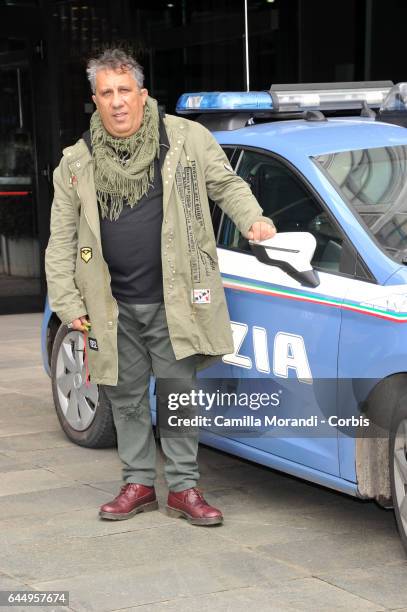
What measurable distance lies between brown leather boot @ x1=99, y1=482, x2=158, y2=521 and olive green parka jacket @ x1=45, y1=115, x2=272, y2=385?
53cm

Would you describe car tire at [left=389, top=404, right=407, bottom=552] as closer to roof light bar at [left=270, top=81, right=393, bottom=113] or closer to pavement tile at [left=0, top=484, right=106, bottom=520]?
pavement tile at [left=0, top=484, right=106, bottom=520]

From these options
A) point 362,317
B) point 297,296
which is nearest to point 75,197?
point 297,296

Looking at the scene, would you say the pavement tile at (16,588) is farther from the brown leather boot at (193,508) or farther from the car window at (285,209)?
the car window at (285,209)

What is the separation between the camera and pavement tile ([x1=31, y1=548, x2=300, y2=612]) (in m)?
4.18

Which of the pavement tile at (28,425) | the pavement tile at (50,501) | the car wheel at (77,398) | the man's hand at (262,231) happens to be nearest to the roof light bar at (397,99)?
the man's hand at (262,231)

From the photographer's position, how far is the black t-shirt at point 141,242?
191 inches

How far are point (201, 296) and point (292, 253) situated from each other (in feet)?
1.52

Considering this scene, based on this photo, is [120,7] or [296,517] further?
[120,7]

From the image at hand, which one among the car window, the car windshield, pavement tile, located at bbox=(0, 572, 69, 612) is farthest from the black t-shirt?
pavement tile, located at bbox=(0, 572, 69, 612)

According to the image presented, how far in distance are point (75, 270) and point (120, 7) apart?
25.2 feet

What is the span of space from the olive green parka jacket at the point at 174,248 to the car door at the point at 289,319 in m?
0.16

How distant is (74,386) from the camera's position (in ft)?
20.9

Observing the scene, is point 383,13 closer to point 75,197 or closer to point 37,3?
point 37,3

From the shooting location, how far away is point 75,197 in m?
4.94
